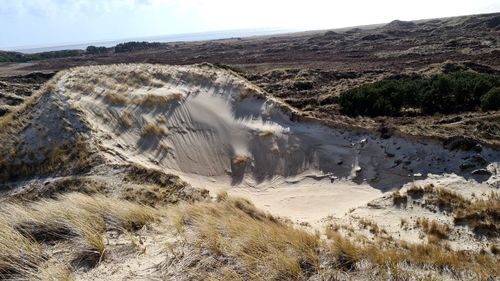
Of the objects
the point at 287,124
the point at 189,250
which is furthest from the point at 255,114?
the point at 189,250

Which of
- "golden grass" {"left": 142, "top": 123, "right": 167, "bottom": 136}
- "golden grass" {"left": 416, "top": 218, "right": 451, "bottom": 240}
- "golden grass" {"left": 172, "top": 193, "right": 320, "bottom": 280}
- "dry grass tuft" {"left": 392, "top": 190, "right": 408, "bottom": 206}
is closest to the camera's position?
"golden grass" {"left": 172, "top": 193, "right": 320, "bottom": 280}

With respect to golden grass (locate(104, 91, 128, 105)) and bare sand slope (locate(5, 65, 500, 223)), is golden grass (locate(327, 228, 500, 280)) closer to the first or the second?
bare sand slope (locate(5, 65, 500, 223))

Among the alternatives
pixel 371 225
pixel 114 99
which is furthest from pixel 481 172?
pixel 114 99

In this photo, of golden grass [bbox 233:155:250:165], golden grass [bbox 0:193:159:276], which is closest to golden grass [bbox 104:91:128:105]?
golden grass [bbox 233:155:250:165]

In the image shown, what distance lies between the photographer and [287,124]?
17.7 meters

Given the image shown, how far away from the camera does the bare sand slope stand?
14.2 metres

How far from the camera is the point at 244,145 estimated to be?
16.7 meters

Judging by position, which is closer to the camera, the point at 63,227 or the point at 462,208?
the point at 63,227

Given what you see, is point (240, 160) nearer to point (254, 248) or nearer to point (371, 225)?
point (371, 225)

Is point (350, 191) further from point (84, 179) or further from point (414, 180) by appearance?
point (84, 179)

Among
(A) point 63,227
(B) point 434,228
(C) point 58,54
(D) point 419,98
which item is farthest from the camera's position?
(C) point 58,54

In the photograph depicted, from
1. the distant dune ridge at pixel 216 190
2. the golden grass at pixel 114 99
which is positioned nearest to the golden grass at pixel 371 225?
the distant dune ridge at pixel 216 190

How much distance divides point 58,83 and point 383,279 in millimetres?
15419

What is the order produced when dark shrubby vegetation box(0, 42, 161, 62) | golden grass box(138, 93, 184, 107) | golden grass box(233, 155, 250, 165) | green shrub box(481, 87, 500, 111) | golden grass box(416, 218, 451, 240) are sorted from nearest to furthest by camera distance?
golden grass box(416, 218, 451, 240), golden grass box(233, 155, 250, 165), golden grass box(138, 93, 184, 107), green shrub box(481, 87, 500, 111), dark shrubby vegetation box(0, 42, 161, 62)
